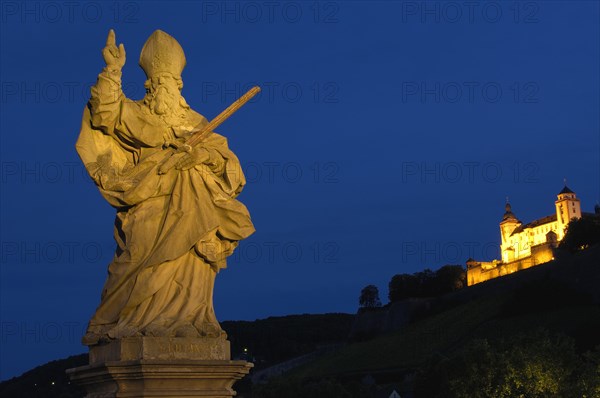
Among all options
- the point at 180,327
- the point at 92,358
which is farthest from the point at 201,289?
the point at 92,358

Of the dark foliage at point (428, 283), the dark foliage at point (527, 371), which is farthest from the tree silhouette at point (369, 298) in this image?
the dark foliage at point (527, 371)

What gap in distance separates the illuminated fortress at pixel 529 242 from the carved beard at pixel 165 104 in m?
110

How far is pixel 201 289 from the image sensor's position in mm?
7867

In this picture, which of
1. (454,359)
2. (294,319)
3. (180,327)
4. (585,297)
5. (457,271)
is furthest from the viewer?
(294,319)

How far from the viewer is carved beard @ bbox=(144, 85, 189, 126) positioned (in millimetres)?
8156

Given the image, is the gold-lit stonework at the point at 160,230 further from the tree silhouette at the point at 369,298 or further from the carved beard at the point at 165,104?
the tree silhouette at the point at 369,298

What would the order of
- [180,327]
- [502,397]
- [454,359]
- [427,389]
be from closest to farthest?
[180,327] < [502,397] < [454,359] < [427,389]

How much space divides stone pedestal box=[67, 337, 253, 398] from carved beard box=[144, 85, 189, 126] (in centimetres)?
207

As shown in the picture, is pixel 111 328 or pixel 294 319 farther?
pixel 294 319

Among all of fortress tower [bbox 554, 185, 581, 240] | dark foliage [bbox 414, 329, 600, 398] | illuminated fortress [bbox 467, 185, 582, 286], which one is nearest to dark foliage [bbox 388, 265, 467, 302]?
illuminated fortress [bbox 467, 185, 582, 286]

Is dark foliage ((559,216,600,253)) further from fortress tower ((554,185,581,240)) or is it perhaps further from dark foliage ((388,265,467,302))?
dark foliage ((388,265,467,302))

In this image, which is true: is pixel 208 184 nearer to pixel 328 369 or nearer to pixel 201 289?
pixel 201 289

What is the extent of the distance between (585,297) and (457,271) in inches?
1468

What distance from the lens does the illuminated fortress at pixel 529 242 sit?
116938 millimetres
